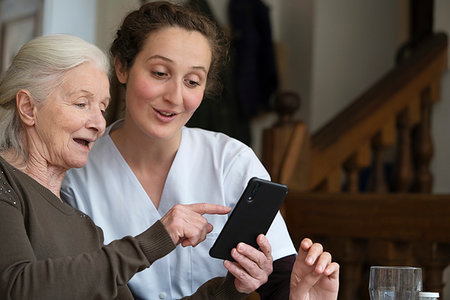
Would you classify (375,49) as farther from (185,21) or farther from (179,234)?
(179,234)

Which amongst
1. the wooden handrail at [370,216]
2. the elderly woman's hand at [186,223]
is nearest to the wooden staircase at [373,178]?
the wooden handrail at [370,216]

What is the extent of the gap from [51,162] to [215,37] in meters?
0.63

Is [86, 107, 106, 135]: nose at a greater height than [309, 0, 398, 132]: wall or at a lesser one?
lesser

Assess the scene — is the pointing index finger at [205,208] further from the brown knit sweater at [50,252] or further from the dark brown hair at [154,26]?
the dark brown hair at [154,26]

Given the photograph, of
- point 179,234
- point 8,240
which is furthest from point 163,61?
point 8,240

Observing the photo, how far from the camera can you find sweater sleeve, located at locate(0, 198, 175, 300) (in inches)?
51.9

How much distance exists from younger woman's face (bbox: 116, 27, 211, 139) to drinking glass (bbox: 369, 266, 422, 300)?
0.70 m

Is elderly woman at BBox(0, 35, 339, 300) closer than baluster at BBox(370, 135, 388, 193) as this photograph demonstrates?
Yes

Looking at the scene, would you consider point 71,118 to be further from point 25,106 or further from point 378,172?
point 378,172

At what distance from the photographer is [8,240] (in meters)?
1.35

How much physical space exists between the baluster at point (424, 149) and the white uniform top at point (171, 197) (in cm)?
163

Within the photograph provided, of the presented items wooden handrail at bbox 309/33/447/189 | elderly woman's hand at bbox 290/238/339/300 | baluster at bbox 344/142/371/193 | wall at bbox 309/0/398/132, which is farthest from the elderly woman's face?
wall at bbox 309/0/398/132

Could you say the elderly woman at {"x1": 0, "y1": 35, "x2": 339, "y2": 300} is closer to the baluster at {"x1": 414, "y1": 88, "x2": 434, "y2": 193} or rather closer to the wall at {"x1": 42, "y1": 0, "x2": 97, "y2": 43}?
the baluster at {"x1": 414, "y1": 88, "x2": 434, "y2": 193}

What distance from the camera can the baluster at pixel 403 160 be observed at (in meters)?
3.39
